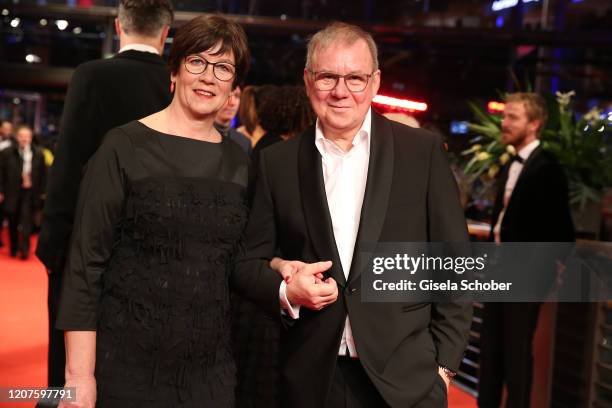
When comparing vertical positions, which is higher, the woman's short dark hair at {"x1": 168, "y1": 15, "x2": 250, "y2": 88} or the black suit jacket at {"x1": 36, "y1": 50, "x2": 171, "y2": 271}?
the woman's short dark hair at {"x1": 168, "y1": 15, "x2": 250, "y2": 88}

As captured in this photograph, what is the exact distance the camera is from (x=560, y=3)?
896cm

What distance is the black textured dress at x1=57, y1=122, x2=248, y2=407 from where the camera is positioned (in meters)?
1.81

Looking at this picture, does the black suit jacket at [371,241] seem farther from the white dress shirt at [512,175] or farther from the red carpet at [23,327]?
the white dress shirt at [512,175]

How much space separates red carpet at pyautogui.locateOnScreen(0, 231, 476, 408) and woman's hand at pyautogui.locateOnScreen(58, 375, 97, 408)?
1.61 ft

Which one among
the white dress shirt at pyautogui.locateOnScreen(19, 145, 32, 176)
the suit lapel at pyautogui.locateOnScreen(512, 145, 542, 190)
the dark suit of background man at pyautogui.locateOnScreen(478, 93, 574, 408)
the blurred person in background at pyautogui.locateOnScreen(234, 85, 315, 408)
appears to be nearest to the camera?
the blurred person in background at pyautogui.locateOnScreen(234, 85, 315, 408)

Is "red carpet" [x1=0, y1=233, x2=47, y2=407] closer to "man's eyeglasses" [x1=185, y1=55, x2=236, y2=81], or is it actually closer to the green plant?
"man's eyeglasses" [x1=185, y1=55, x2=236, y2=81]

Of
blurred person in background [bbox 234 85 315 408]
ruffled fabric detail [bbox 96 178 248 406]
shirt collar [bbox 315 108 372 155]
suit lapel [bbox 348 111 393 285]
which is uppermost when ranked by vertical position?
shirt collar [bbox 315 108 372 155]

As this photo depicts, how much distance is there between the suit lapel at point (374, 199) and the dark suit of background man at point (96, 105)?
966 millimetres

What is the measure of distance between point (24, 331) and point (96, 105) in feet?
12.3

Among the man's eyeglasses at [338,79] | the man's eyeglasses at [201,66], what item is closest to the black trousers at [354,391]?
the man's eyeglasses at [338,79]

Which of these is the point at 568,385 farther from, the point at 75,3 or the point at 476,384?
the point at 75,3

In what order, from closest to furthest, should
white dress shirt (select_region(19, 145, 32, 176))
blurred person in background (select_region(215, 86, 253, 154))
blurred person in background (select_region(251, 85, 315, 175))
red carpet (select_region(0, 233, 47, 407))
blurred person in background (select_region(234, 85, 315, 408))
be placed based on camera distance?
blurred person in background (select_region(234, 85, 315, 408)) < blurred person in background (select_region(251, 85, 315, 175)) < blurred person in background (select_region(215, 86, 253, 154)) < red carpet (select_region(0, 233, 47, 407)) < white dress shirt (select_region(19, 145, 32, 176))

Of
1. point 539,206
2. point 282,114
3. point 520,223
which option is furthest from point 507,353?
point 282,114

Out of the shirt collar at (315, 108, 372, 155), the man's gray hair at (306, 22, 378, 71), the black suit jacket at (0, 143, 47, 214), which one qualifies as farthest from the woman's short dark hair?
the black suit jacket at (0, 143, 47, 214)
